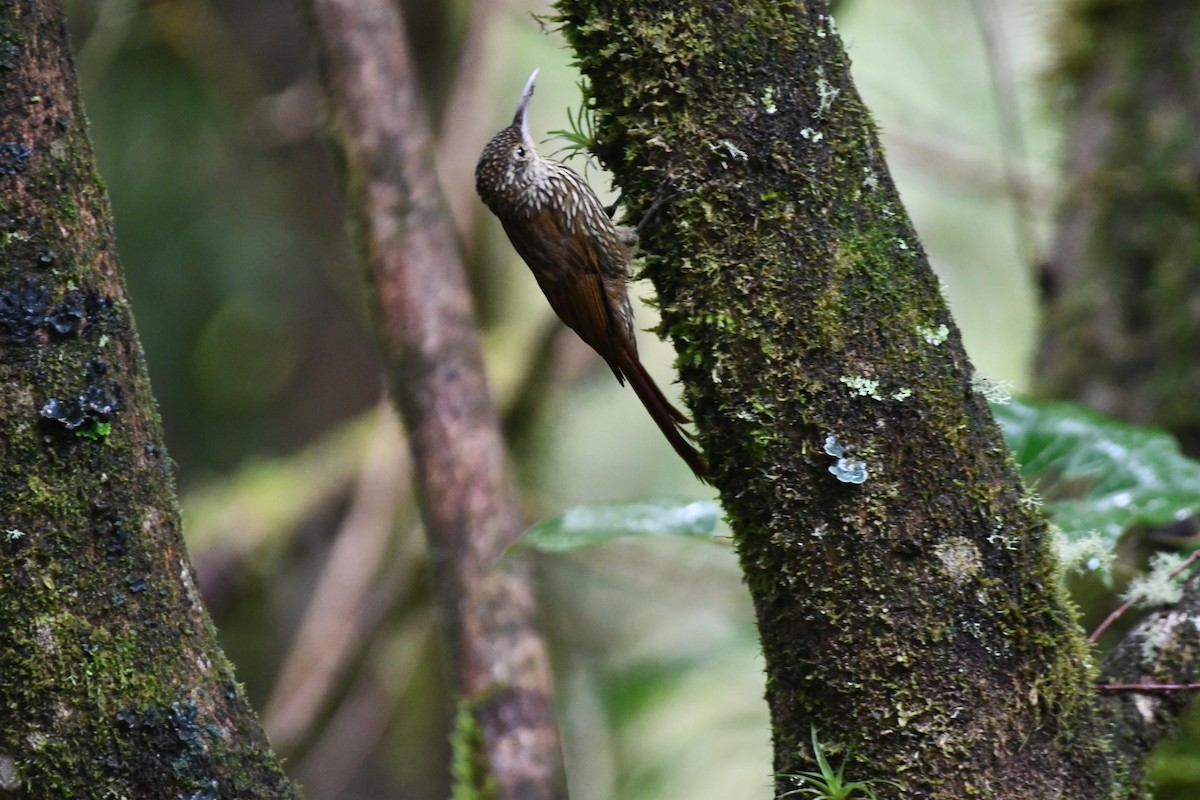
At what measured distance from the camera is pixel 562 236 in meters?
3.03

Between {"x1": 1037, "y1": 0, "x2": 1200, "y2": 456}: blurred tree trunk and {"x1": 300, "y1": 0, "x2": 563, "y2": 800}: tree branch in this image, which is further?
{"x1": 1037, "y1": 0, "x2": 1200, "y2": 456}: blurred tree trunk

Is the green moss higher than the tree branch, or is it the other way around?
the tree branch

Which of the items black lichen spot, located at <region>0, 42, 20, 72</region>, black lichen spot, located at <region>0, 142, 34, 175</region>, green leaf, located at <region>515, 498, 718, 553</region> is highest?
black lichen spot, located at <region>0, 42, 20, 72</region>

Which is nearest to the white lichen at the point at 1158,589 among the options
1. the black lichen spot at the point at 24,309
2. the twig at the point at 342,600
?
the black lichen spot at the point at 24,309

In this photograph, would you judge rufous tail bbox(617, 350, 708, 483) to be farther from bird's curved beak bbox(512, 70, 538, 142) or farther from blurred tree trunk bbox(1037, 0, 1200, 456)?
blurred tree trunk bbox(1037, 0, 1200, 456)

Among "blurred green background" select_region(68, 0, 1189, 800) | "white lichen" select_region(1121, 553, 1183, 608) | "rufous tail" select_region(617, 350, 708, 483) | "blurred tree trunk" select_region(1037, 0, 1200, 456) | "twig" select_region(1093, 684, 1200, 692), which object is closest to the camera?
"twig" select_region(1093, 684, 1200, 692)

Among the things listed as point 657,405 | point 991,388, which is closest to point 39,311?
point 991,388

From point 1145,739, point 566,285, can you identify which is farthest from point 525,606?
point 1145,739

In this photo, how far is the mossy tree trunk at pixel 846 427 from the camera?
56.2 inches

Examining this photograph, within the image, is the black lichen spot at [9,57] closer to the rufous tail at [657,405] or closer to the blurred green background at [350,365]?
the rufous tail at [657,405]

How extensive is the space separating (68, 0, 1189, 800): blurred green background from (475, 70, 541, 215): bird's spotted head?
166 cm

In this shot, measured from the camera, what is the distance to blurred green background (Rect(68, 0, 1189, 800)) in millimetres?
4566

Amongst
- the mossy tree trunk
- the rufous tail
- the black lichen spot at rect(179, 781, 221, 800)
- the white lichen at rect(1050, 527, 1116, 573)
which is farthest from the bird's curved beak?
the black lichen spot at rect(179, 781, 221, 800)

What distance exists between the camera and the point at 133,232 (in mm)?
5723
